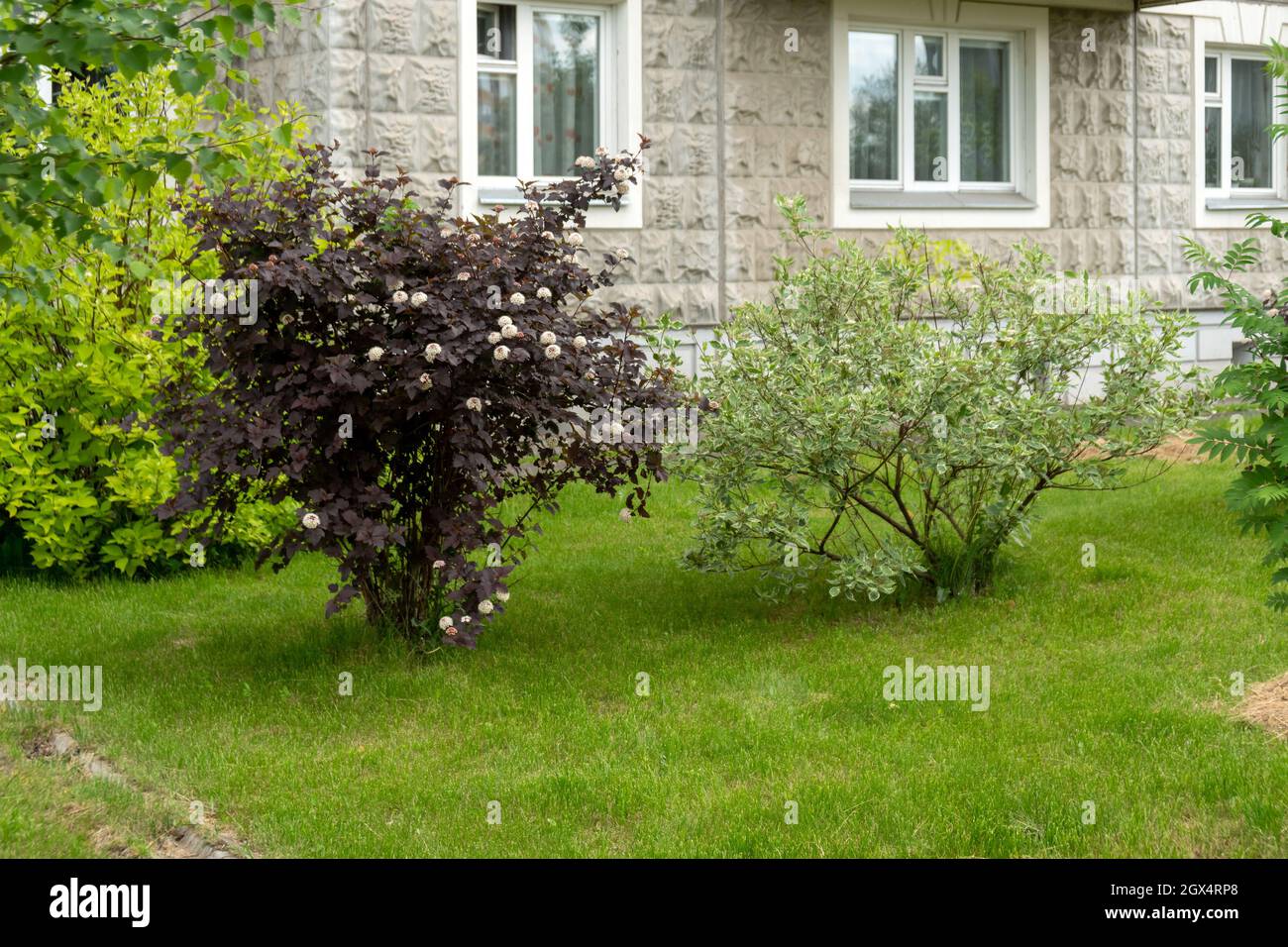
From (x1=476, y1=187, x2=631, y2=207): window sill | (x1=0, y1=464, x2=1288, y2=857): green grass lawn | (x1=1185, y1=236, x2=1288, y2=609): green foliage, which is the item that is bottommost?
(x1=0, y1=464, x2=1288, y2=857): green grass lawn

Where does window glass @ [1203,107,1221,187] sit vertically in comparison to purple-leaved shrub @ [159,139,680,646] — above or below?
above

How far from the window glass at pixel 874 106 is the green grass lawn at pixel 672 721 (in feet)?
18.6

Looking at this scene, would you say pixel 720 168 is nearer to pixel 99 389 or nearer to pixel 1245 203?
pixel 99 389

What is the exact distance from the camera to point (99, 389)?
8633 mm

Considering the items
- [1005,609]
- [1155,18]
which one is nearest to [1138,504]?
[1005,609]

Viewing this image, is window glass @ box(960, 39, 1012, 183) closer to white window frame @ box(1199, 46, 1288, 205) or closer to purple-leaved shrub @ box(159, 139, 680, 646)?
white window frame @ box(1199, 46, 1288, 205)

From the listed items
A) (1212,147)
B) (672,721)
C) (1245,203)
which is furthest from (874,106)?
(672,721)

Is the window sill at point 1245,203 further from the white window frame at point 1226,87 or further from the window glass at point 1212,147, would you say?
the window glass at point 1212,147

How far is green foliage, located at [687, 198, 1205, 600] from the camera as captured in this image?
7.34m

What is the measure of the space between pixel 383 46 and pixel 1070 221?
6.91 metres

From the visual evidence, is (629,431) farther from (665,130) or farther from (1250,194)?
(1250,194)

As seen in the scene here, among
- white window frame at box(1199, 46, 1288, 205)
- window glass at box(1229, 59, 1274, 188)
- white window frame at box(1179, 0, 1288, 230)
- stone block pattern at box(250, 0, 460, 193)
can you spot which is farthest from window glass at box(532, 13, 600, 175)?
window glass at box(1229, 59, 1274, 188)

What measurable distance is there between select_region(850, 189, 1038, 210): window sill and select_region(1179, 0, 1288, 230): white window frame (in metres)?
2.40

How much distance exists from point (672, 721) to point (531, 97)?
7.28m
